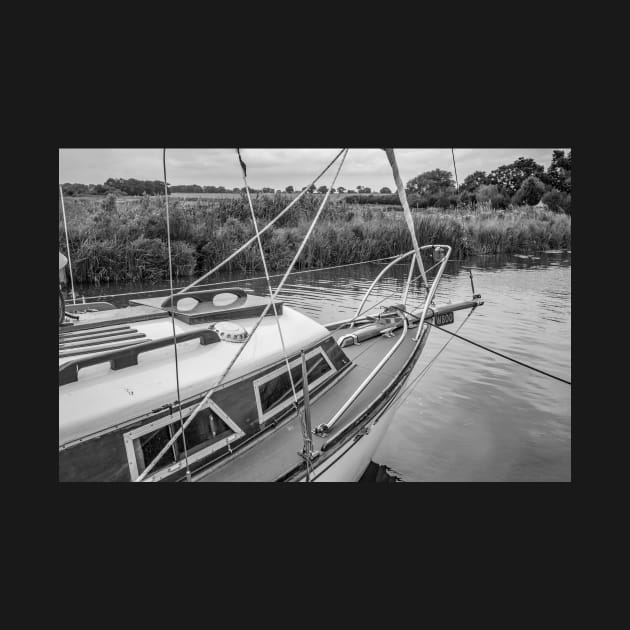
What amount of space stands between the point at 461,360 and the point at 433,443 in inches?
115

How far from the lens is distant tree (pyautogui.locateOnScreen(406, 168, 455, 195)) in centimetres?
2892

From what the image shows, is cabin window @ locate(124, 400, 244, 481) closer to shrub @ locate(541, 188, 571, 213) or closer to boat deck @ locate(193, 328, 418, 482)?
boat deck @ locate(193, 328, 418, 482)

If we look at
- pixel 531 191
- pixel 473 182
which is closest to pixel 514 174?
pixel 473 182

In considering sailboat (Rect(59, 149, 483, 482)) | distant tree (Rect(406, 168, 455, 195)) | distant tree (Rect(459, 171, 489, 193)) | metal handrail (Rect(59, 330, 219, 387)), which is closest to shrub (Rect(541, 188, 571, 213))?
distant tree (Rect(406, 168, 455, 195))

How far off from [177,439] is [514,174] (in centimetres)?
3357

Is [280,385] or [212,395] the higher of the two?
[212,395]

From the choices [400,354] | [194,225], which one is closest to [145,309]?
[400,354]

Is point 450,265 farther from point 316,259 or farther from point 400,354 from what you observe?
point 400,354

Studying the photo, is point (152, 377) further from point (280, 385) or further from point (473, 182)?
point (473, 182)

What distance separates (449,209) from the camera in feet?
84.4

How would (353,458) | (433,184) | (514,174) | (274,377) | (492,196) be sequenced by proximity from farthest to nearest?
1. (514,174)
2. (492,196)
3. (433,184)
4. (353,458)
5. (274,377)

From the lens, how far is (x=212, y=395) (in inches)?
141

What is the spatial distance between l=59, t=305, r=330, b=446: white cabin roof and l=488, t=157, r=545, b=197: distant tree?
2876 centimetres

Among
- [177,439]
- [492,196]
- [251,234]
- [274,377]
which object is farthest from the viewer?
[492,196]
